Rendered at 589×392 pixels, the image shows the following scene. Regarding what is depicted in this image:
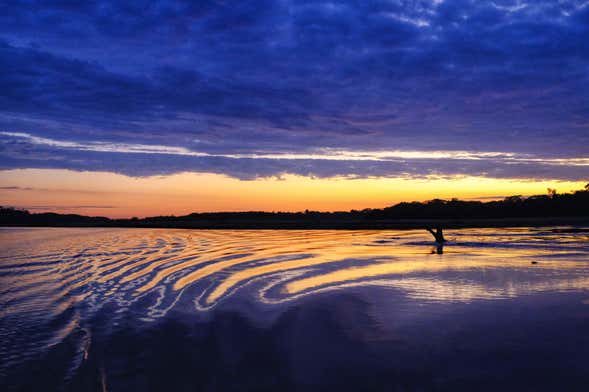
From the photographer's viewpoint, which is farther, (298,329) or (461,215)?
(461,215)

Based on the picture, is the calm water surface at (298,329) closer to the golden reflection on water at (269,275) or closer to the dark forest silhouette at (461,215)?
the golden reflection on water at (269,275)

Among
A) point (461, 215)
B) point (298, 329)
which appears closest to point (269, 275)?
point (298, 329)

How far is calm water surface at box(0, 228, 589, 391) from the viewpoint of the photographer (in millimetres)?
5941

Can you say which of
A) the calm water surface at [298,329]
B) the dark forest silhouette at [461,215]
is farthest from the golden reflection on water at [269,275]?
the dark forest silhouette at [461,215]

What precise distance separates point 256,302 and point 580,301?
7144mm

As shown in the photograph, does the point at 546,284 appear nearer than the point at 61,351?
No

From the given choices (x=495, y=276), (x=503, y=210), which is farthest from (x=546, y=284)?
(x=503, y=210)

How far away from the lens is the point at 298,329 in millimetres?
8430

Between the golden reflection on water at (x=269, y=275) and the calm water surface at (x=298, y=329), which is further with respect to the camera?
the golden reflection on water at (x=269, y=275)

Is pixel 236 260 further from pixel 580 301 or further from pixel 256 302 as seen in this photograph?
pixel 580 301

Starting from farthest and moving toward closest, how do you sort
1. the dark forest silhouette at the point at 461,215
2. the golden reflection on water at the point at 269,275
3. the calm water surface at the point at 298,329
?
1. the dark forest silhouette at the point at 461,215
2. the golden reflection on water at the point at 269,275
3. the calm water surface at the point at 298,329

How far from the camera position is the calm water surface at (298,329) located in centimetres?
594

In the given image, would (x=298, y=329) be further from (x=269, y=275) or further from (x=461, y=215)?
(x=461, y=215)

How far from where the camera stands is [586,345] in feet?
23.0
